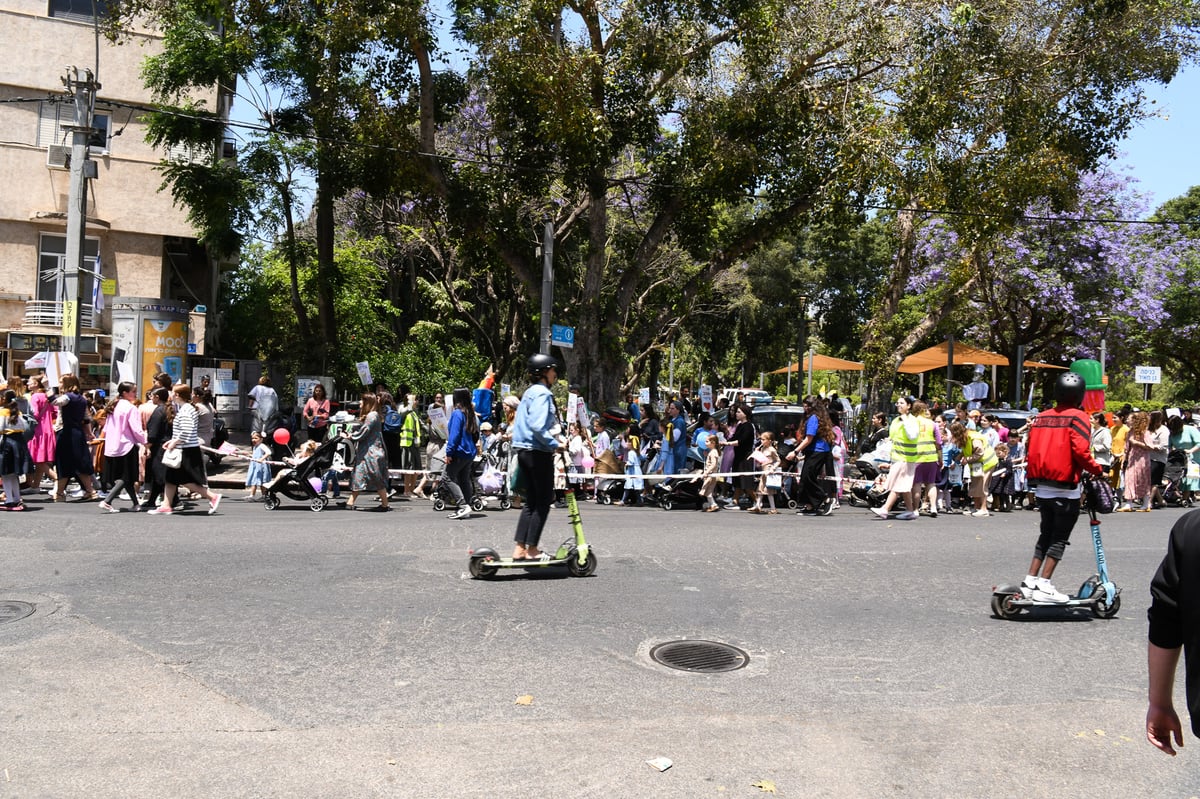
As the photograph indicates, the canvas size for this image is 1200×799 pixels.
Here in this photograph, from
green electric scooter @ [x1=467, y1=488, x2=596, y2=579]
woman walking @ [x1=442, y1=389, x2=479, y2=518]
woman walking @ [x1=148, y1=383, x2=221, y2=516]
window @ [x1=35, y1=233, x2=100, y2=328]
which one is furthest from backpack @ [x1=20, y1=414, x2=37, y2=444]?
window @ [x1=35, y1=233, x2=100, y2=328]

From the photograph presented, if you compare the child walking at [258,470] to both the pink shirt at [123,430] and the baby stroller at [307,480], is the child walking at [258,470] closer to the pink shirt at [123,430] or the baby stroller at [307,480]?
the baby stroller at [307,480]

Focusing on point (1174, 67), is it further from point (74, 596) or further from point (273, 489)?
point (74, 596)

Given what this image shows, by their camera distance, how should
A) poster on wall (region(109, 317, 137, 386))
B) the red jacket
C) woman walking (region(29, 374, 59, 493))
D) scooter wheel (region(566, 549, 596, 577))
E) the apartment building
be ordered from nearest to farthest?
the red jacket, scooter wheel (region(566, 549, 596, 577)), woman walking (region(29, 374, 59, 493)), poster on wall (region(109, 317, 137, 386)), the apartment building

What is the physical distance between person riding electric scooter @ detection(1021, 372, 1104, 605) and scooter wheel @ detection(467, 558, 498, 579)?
426cm

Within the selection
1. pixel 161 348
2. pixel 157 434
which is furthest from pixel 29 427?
pixel 161 348

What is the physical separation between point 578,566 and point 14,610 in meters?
4.31

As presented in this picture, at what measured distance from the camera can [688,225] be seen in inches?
795

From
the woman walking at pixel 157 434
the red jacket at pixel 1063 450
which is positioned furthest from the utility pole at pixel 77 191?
the red jacket at pixel 1063 450

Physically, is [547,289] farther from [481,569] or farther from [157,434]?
[481,569]

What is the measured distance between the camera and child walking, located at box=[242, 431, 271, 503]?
14644 millimetres

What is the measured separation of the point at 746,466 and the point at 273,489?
7566mm

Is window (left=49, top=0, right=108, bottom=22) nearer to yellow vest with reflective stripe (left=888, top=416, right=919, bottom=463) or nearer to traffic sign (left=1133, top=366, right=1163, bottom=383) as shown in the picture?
yellow vest with reflective stripe (left=888, top=416, right=919, bottom=463)

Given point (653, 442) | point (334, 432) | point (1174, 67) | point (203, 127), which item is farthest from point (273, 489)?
point (1174, 67)

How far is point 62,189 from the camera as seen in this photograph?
29.0 m
